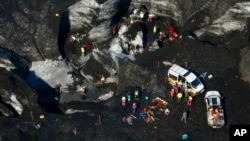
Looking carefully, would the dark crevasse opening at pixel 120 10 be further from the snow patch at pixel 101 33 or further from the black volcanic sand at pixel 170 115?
the black volcanic sand at pixel 170 115

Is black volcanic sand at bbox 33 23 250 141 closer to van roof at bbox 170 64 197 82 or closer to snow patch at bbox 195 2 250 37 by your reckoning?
van roof at bbox 170 64 197 82

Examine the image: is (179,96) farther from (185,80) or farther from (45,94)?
(45,94)

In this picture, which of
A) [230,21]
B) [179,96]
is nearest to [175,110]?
[179,96]

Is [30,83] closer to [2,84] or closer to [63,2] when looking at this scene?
[2,84]

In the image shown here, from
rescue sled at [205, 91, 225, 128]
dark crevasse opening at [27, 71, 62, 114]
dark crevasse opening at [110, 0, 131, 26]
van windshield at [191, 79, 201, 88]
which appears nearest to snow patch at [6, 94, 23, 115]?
dark crevasse opening at [27, 71, 62, 114]

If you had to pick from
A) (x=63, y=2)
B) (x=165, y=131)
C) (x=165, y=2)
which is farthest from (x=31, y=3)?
(x=165, y=131)

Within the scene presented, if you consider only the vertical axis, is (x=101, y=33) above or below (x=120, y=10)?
below

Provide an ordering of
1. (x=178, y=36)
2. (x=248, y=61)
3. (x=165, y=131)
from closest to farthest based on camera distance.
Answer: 1. (x=165, y=131)
2. (x=248, y=61)
3. (x=178, y=36)
